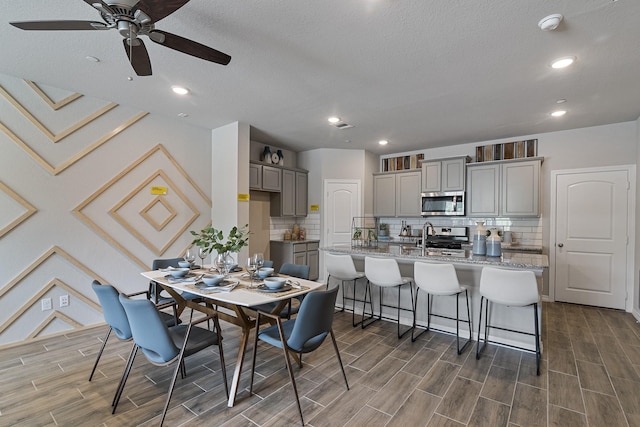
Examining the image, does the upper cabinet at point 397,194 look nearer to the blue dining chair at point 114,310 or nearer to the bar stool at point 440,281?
the bar stool at point 440,281

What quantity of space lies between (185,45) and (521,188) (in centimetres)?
500

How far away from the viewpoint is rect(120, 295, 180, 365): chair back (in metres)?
1.83

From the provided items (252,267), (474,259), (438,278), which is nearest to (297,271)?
(252,267)

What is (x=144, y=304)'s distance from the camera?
182 cm

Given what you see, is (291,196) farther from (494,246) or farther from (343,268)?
(494,246)

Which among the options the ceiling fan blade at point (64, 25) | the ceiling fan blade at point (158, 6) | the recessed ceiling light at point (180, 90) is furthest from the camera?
the recessed ceiling light at point (180, 90)

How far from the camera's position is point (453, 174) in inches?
212

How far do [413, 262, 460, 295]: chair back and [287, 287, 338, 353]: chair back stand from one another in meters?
1.34

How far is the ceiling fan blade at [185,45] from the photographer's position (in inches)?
72.2

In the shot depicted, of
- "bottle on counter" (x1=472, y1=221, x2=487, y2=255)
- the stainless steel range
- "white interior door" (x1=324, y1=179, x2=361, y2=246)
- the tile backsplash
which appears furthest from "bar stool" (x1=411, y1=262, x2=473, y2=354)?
"white interior door" (x1=324, y1=179, x2=361, y2=246)

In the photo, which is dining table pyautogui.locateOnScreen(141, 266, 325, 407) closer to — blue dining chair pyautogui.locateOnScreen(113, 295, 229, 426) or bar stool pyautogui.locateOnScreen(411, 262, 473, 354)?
blue dining chair pyautogui.locateOnScreen(113, 295, 229, 426)

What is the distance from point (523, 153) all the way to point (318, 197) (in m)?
3.62

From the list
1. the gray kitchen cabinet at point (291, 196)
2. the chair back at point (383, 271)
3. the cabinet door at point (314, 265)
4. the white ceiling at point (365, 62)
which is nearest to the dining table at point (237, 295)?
the chair back at point (383, 271)

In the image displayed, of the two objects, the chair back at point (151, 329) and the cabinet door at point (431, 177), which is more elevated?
the cabinet door at point (431, 177)
